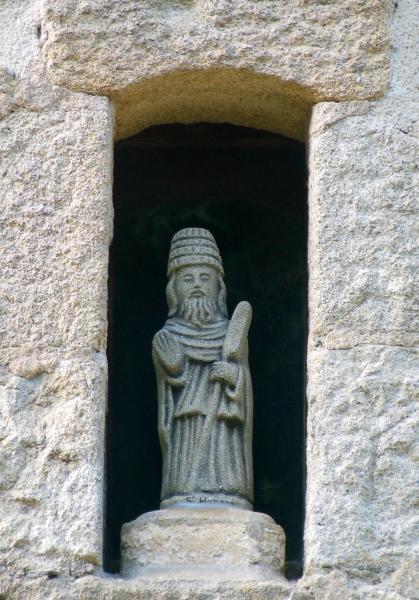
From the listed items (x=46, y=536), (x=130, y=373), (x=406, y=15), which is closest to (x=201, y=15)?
(x=406, y=15)

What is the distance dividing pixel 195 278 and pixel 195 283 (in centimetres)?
2

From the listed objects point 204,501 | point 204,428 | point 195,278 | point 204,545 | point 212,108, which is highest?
point 212,108

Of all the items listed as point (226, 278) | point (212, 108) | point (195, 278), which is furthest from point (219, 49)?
point (226, 278)

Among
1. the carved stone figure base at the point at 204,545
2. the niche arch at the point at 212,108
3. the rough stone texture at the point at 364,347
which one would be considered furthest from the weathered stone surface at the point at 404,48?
the carved stone figure base at the point at 204,545

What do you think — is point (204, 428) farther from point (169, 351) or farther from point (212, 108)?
point (212, 108)

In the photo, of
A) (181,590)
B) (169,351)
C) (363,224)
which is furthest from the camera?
(169,351)

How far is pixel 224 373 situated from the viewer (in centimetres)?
659

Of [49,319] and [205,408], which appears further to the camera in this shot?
[205,408]

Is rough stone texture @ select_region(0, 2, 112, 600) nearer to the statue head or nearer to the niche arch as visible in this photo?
the niche arch

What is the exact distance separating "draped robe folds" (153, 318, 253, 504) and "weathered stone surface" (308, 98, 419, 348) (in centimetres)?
37

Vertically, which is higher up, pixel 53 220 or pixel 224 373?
pixel 53 220

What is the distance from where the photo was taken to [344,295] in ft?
21.1

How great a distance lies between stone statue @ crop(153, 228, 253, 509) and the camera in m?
6.54

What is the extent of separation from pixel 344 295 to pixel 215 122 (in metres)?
0.97
